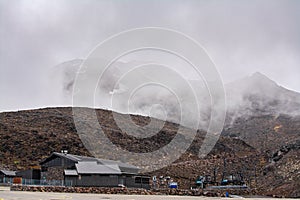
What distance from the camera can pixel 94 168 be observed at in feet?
225

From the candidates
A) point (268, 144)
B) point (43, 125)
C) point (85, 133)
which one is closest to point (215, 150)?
point (268, 144)

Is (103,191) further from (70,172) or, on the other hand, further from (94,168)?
(70,172)

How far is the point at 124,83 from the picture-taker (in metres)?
192

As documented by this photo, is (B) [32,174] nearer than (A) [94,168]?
No

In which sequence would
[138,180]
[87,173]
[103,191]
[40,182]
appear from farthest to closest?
[138,180] → [40,182] → [87,173] → [103,191]

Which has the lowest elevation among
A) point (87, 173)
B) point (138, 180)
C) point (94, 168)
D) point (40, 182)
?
point (40, 182)

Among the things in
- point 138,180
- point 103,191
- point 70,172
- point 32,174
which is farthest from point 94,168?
point 32,174

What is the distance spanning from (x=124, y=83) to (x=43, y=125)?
61.8 metres

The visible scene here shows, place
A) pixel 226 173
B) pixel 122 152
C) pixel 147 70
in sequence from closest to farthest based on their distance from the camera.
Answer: pixel 226 173 < pixel 122 152 < pixel 147 70

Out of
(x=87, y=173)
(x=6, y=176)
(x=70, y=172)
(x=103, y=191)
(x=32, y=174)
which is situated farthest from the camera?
(x=6, y=176)

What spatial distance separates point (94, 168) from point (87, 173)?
1.72m

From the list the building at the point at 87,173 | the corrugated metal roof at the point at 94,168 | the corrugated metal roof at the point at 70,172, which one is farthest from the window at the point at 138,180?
the corrugated metal roof at the point at 70,172

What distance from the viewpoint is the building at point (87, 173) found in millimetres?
66812

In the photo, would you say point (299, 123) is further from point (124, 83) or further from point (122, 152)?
point (124, 83)
